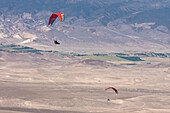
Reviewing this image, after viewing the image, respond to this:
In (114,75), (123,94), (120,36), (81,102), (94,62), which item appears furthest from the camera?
(120,36)

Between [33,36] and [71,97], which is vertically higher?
[33,36]

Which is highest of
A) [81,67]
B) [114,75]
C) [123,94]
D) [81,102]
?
[81,67]

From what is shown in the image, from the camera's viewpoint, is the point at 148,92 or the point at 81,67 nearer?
the point at 148,92

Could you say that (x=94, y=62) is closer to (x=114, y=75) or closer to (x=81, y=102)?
(x=114, y=75)

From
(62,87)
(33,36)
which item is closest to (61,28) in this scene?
(33,36)

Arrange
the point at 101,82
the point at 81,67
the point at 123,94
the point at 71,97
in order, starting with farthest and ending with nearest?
the point at 81,67 → the point at 101,82 → the point at 123,94 → the point at 71,97

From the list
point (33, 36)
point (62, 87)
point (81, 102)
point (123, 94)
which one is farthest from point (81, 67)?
point (33, 36)
